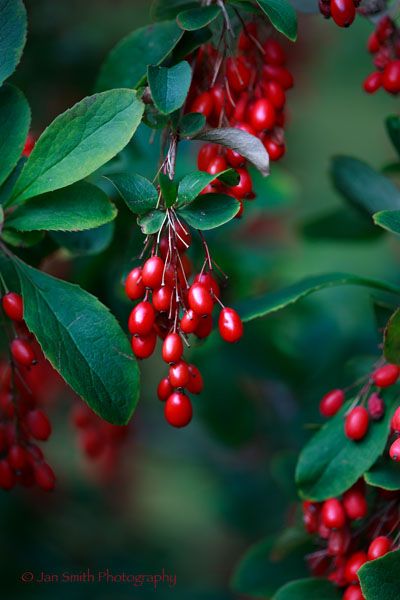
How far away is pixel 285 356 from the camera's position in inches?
84.0

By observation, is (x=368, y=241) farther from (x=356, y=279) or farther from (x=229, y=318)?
(x=229, y=318)

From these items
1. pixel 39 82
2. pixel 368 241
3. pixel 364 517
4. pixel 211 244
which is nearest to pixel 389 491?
pixel 364 517

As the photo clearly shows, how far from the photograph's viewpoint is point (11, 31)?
118 centimetres

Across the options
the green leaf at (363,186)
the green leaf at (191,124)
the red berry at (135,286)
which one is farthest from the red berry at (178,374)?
the green leaf at (363,186)

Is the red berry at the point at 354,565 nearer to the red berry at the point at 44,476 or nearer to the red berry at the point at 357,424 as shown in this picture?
the red berry at the point at 357,424

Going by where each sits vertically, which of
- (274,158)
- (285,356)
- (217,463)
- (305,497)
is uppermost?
(274,158)

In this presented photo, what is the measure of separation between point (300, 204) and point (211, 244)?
8.36 feet

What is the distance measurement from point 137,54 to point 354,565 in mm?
907

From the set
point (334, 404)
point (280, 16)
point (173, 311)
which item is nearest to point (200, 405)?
point (334, 404)

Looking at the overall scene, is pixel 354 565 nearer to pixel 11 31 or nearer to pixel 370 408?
pixel 370 408

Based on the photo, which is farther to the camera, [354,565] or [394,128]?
[394,128]

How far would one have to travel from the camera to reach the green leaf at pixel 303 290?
4.22 ft

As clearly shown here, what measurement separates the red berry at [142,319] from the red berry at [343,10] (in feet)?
1.63

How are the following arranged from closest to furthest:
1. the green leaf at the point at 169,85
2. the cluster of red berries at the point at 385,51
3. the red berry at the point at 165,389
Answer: the green leaf at the point at 169,85 → the red berry at the point at 165,389 → the cluster of red berries at the point at 385,51
